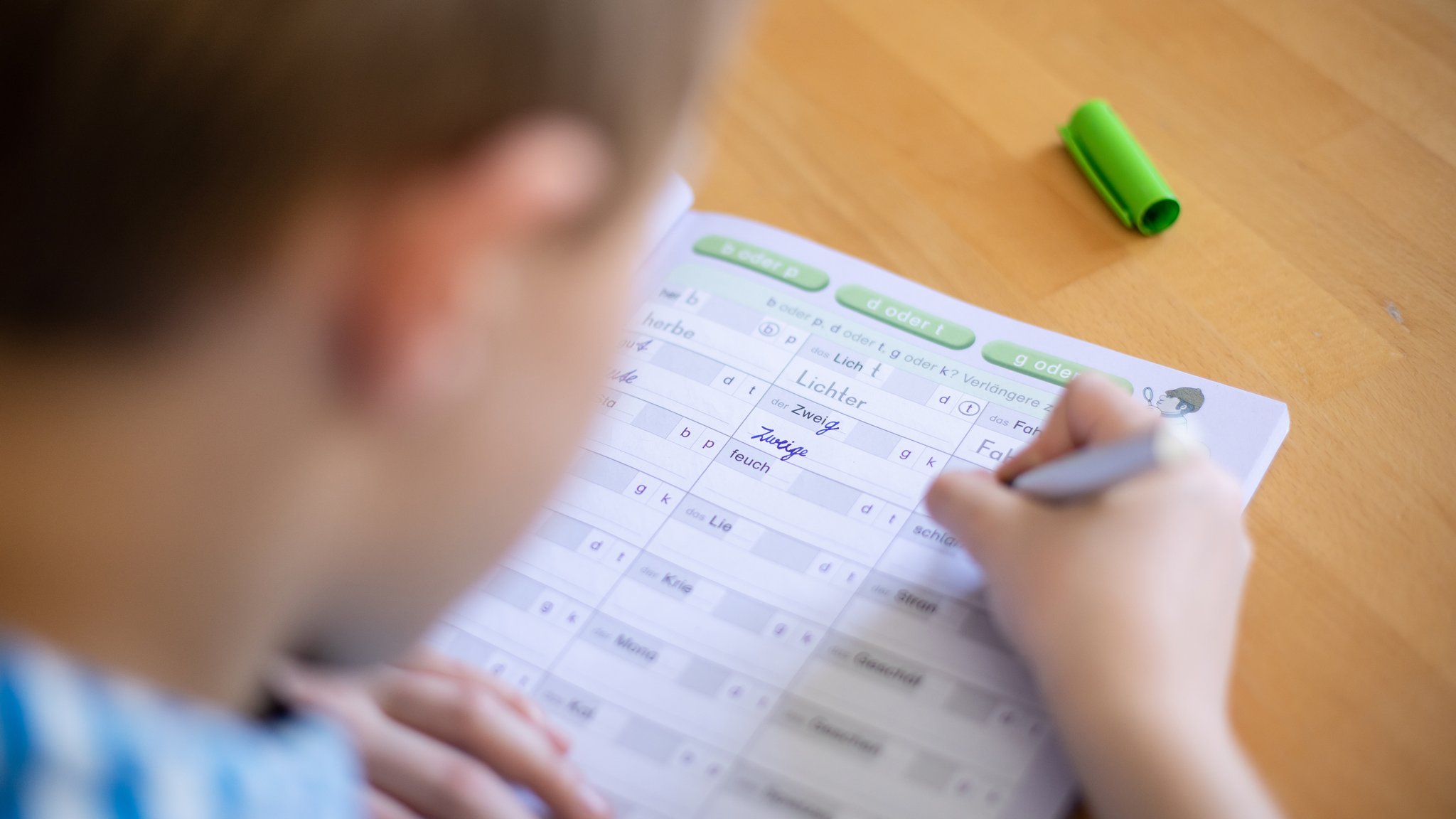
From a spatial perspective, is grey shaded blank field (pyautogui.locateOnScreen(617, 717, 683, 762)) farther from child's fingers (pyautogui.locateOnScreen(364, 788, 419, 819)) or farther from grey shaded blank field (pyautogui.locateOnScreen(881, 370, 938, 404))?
grey shaded blank field (pyautogui.locateOnScreen(881, 370, 938, 404))

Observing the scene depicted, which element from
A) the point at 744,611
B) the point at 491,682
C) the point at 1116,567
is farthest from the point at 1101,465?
the point at 491,682

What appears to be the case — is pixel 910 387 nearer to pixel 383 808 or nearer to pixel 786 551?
pixel 786 551

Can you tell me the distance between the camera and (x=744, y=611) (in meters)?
0.51

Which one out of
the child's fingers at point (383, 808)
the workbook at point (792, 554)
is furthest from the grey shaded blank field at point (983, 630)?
the child's fingers at point (383, 808)

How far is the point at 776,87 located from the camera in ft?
2.50

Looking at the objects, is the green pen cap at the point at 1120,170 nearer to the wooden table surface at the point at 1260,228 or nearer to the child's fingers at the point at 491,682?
the wooden table surface at the point at 1260,228

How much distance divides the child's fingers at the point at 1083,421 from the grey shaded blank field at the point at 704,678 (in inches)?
5.9

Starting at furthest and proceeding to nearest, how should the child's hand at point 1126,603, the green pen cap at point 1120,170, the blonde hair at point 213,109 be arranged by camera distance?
the green pen cap at point 1120,170, the child's hand at point 1126,603, the blonde hair at point 213,109

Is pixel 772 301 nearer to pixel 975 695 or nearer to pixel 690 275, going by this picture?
pixel 690 275

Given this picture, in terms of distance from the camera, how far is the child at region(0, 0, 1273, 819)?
0.28 m

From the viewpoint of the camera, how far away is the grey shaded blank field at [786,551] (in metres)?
0.52

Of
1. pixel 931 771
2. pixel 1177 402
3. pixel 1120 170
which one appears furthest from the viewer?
pixel 1120 170

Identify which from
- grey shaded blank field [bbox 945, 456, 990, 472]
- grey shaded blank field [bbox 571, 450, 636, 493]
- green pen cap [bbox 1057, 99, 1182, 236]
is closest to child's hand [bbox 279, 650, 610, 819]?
grey shaded blank field [bbox 571, 450, 636, 493]

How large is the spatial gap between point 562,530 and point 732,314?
0.15 metres
